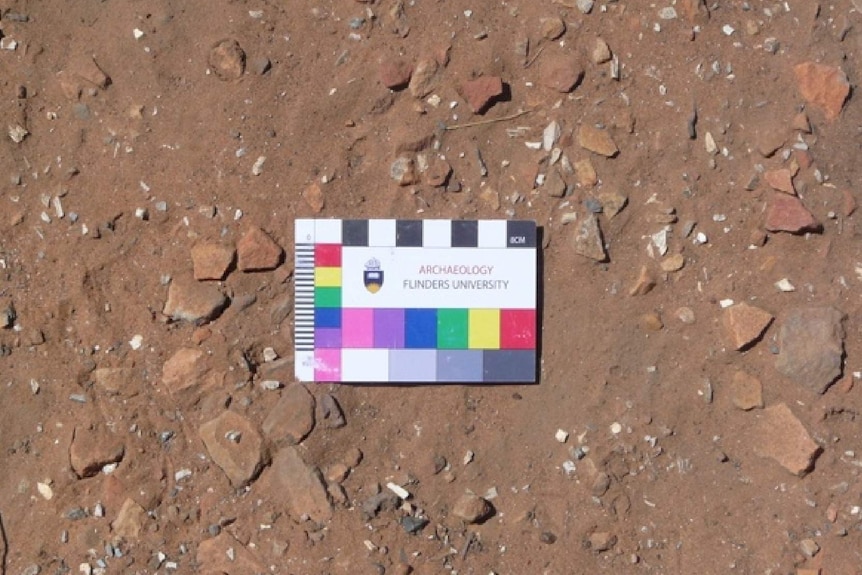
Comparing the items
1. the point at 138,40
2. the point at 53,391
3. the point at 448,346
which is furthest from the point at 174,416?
the point at 138,40

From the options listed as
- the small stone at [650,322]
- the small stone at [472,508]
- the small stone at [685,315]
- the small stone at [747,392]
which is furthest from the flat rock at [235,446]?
the small stone at [747,392]

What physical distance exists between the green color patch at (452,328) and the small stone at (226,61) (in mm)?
1113

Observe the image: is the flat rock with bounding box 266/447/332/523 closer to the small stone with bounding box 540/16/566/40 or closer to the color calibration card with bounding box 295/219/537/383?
the color calibration card with bounding box 295/219/537/383

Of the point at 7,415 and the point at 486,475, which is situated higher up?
the point at 7,415

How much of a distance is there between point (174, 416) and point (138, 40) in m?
1.34

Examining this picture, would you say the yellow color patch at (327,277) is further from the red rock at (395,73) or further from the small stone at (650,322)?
the small stone at (650,322)

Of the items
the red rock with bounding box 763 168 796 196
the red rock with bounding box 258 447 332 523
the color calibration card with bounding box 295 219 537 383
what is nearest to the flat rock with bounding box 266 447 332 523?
the red rock with bounding box 258 447 332 523

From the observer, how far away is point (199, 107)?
248cm

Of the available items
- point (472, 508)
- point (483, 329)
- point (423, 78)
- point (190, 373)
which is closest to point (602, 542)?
point (472, 508)

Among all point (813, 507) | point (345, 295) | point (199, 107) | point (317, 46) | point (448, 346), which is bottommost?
point (813, 507)

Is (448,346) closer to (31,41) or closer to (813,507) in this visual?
(813,507)

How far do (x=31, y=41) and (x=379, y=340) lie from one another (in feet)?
5.36

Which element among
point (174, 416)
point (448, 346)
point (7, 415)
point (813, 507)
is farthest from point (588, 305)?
point (7, 415)

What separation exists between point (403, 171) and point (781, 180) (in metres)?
1.33
